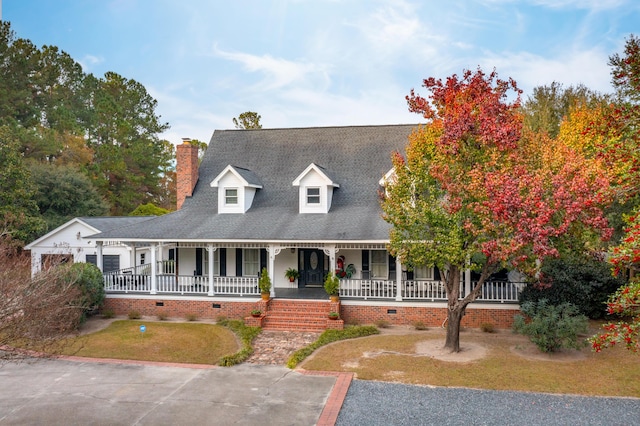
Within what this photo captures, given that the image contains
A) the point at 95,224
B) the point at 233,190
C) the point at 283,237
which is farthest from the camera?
the point at 95,224

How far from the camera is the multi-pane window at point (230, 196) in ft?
75.6

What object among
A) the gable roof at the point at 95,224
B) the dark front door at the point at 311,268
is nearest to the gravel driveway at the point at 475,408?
the dark front door at the point at 311,268

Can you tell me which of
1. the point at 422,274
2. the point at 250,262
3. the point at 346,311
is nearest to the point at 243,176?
the point at 250,262

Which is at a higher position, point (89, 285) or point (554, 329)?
point (89, 285)

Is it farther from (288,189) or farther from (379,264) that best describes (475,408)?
(288,189)

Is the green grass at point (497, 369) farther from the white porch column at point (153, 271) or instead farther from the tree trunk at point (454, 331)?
the white porch column at point (153, 271)

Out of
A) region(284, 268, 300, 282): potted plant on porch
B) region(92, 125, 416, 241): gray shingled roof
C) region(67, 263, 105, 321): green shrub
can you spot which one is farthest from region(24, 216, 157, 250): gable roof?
region(284, 268, 300, 282): potted plant on porch

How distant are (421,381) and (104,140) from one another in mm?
50821

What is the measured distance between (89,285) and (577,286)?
762 inches

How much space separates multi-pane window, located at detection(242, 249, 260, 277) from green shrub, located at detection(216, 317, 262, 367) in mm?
3442

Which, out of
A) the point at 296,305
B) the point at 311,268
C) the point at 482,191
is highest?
the point at 482,191

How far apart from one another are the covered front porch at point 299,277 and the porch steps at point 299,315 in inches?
26.8

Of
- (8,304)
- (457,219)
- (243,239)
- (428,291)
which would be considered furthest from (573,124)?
(8,304)

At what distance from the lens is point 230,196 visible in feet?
75.7
